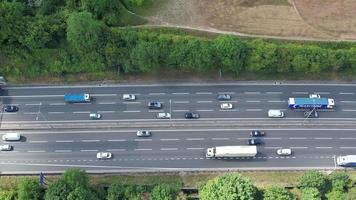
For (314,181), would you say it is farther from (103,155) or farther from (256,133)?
(103,155)

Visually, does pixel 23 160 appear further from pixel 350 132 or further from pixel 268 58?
pixel 350 132

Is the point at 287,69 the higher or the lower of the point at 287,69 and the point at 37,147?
the higher

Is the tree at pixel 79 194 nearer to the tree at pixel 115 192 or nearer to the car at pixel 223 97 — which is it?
the tree at pixel 115 192

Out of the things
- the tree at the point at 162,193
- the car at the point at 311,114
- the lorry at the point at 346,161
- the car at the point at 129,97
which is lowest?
the tree at the point at 162,193

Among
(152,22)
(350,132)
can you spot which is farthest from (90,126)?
(350,132)

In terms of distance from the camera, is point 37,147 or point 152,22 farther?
Result: point 152,22

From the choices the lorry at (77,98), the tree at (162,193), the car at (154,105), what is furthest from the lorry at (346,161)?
the lorry at (77,98)

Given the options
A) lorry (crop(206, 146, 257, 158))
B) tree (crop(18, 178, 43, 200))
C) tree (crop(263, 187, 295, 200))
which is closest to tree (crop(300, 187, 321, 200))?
tree (crop(263, 187, 295, 200))
